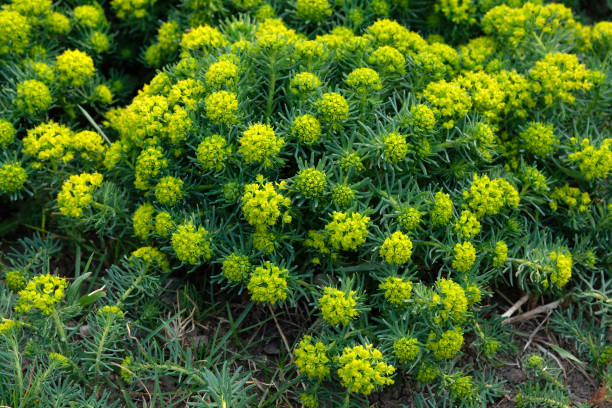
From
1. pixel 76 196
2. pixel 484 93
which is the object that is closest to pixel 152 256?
pixel 76 196

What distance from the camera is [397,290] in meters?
3.39

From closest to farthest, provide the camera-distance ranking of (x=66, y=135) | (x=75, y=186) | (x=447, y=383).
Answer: (x=447, y=383) → (x=75, y=186) → (x=66, y=135)

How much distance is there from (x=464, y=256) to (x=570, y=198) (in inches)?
44.3

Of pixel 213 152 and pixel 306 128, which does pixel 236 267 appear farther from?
pixel 306 128

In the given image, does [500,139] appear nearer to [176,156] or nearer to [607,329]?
[607,329]

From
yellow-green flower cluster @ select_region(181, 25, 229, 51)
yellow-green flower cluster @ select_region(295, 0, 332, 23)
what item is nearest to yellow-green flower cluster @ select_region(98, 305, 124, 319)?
yellow-green flower cluster @ select_region(181, 25, 229, 51)

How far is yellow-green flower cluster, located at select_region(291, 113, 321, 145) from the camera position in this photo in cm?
354

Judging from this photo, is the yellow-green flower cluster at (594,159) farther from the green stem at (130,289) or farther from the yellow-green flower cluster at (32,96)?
the yellow-green flower cluster at (32,96)

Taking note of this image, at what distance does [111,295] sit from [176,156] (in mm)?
1016

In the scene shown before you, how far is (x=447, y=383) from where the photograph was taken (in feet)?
11.4

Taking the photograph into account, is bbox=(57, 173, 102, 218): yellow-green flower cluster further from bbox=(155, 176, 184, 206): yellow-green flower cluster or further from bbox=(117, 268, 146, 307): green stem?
bbox=(117, 268, 146, 307): green stem

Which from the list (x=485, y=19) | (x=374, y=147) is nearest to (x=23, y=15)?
(x=374, y=147)

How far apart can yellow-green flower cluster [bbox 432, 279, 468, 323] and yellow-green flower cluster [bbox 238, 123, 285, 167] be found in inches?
50.2

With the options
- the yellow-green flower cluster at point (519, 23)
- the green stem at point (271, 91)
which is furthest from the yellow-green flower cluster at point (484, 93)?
the green stem at point (271, 91)
